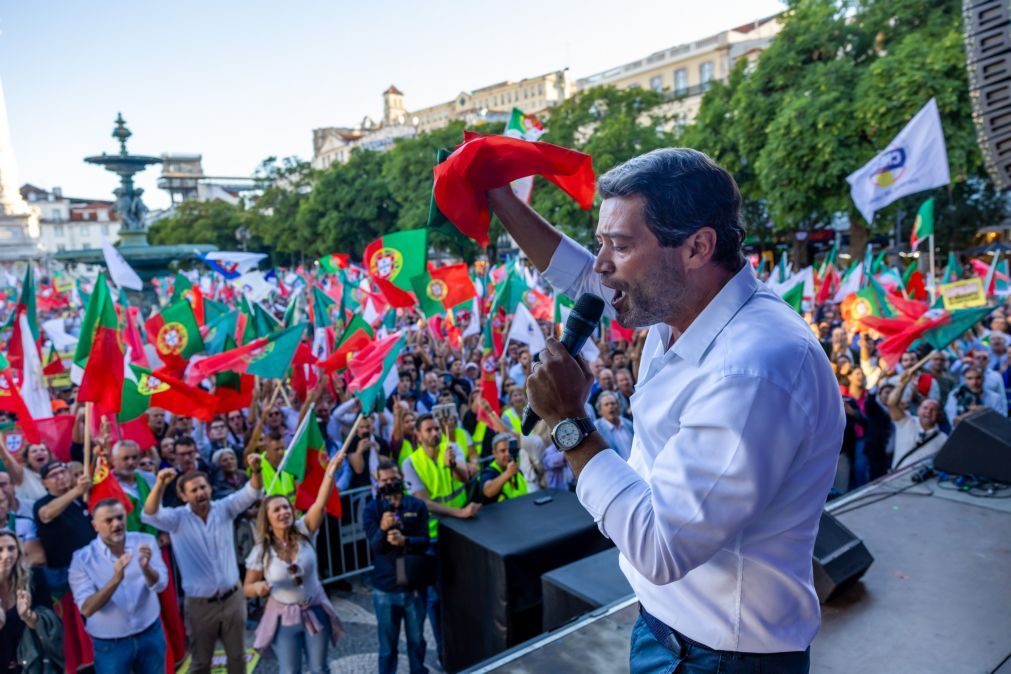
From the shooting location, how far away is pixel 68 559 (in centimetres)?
536

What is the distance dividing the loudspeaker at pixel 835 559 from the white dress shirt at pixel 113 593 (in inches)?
161

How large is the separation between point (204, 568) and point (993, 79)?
8614 mm

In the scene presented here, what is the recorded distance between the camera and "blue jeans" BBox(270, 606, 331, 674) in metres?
5.07

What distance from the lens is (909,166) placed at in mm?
12273

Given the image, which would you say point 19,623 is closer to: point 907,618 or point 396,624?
point 396,624

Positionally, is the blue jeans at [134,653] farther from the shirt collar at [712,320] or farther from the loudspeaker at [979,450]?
the loudspeaker at [979,450]

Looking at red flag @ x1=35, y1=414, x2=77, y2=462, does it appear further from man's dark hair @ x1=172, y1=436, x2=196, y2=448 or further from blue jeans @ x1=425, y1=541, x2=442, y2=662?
blue jeans @ x1=425, y1=541, x2=442, y2=662

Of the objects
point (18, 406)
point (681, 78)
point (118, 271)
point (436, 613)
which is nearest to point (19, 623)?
point (436, 613)

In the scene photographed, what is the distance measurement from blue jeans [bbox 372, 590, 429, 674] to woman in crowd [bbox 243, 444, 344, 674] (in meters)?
0.41

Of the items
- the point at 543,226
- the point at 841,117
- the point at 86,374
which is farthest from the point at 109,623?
the point at 841,117

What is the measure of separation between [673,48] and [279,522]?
2850 inches

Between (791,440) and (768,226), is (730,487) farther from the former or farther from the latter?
(768,226)

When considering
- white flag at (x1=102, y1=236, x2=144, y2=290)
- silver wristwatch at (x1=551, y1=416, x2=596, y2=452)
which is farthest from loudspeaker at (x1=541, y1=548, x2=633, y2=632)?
white flag at (x1=102, y1=236, x2=144, y2=290)

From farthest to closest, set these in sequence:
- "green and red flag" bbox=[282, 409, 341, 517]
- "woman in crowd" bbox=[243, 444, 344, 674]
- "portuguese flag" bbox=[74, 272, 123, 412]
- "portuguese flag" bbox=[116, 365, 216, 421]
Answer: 1. "portuguese flag" bbox=[116, 365, 216, 421]
2. "portuguese flag" bbox=[74, 272, 123, 412]
3. "green and red flag" bbox=[282, 409, 341, 517]
4. "woman in crowd" bbox=[243, 444, 344, 674]
